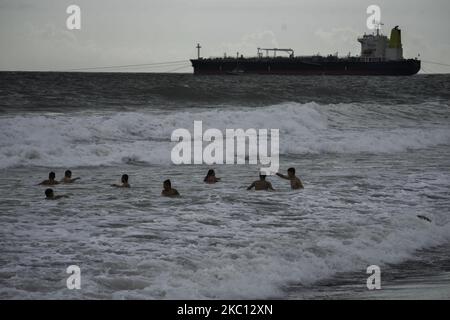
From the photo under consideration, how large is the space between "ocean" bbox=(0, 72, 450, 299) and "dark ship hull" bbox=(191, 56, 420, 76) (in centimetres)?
6512

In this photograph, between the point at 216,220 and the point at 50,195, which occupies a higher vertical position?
the point at 50,195

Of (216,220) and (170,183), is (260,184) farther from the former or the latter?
(216,220)

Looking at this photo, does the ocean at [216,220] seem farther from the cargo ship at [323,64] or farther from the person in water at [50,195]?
the cargo ship at [323,64]

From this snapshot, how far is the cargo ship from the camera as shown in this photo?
91.1 meters

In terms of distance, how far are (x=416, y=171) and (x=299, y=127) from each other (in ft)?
39.3

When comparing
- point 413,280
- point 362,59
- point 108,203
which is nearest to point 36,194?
point 108,203

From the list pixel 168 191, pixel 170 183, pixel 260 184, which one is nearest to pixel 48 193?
pixel 168 191

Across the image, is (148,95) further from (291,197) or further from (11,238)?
(11,238)

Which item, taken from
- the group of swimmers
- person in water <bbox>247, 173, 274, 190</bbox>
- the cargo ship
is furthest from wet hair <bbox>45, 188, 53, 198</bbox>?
the cargo ship

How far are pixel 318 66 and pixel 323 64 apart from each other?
721 millimetres

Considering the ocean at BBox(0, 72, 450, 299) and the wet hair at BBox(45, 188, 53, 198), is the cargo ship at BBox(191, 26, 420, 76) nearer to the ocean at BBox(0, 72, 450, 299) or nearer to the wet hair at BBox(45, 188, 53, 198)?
the ocean at BBox(0, 72, 450, 299)

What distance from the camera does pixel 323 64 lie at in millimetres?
91062

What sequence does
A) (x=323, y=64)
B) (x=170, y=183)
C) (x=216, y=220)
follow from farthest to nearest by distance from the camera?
(x=323, y=64)
(x=170, y=183)
(x=216, y=220)

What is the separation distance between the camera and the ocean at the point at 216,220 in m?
8.64
